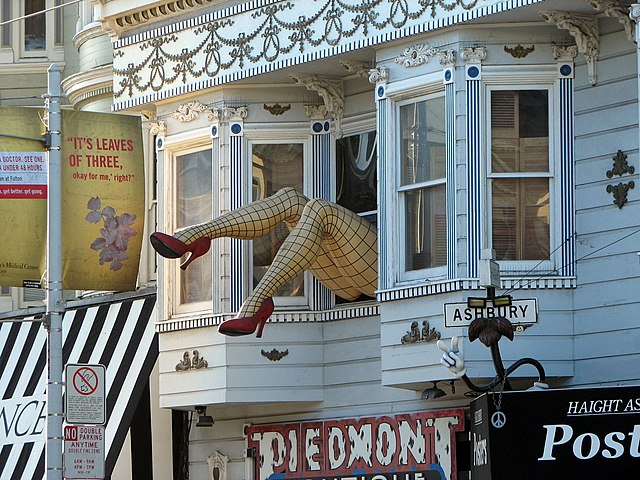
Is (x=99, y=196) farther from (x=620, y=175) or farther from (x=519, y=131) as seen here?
(x=620, y=175)

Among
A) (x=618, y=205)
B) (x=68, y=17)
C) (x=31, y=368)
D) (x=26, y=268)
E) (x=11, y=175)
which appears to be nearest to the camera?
(x=618, y=205)

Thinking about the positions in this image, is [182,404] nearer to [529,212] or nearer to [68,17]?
[529,212]

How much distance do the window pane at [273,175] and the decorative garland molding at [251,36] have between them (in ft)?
3.38

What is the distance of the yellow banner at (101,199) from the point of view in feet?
68.7

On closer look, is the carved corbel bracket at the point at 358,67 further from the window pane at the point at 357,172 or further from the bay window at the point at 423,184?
the bay window at the point at 423,184

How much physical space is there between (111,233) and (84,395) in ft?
13.9

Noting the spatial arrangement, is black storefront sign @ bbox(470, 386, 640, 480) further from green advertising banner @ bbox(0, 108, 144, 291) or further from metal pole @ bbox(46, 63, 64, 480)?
green advertising banner @ bbox(0, 108, 144, 291)

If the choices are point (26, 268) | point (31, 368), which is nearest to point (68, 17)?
point (31, 368)

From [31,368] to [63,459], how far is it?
633 cm

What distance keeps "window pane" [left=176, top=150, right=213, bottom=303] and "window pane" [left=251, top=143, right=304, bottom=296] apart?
0.59m

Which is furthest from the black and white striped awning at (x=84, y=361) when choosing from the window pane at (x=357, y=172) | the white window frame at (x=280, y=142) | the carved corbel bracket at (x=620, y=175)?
the carved corbel bracket at (x=620, y=175)

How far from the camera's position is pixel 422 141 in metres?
18.1

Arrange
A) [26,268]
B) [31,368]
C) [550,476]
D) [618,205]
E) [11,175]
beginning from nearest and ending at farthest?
[550,476] < [618,205] < [11,175] < [26,268] < [31,368]

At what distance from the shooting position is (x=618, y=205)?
55.4 feet
